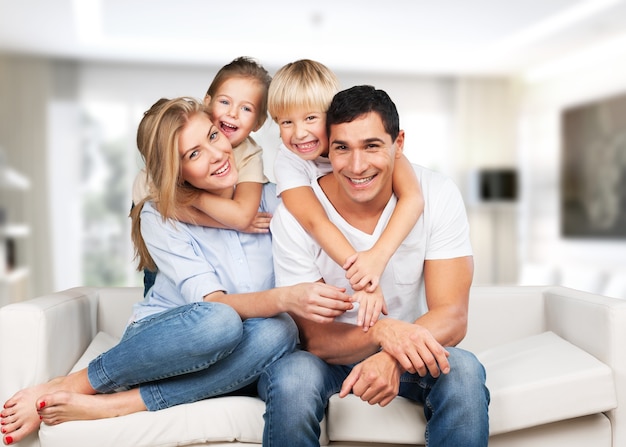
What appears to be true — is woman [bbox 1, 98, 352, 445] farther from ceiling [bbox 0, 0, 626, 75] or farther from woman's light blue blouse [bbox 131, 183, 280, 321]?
ceiling [bbox 0, 0, 626, 75]

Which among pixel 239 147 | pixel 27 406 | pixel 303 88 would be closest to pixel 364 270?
pixel 303 88

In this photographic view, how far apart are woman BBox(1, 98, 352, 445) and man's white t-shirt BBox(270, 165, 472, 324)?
13 centimetres

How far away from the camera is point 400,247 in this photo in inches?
76.8

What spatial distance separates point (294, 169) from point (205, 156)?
0.25m

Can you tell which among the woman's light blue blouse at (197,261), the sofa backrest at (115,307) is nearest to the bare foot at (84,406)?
the woman's light blue blouse at (197,261)

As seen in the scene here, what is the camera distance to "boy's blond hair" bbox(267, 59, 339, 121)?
1.97m

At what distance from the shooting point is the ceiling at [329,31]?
5.29 metres

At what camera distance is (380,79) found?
755 centimetres

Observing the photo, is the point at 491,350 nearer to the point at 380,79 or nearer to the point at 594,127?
the point at 594,127

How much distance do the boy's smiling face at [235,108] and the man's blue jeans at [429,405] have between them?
2.43 feet

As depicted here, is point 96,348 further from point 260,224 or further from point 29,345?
point 260,224

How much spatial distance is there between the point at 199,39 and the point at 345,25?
1.31 m

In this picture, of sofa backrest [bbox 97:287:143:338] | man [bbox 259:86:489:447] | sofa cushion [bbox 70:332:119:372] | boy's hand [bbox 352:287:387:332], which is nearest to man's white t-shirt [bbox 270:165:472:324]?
man [bbox 259:86:489:447]

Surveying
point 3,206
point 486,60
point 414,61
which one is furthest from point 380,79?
point 3,206
